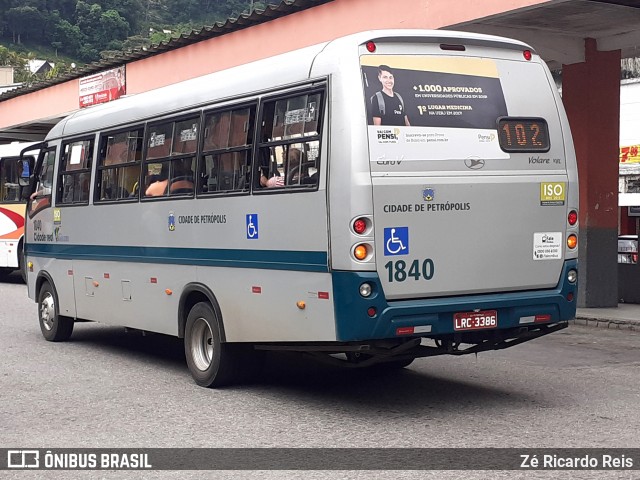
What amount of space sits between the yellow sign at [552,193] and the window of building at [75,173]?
18.9 feet

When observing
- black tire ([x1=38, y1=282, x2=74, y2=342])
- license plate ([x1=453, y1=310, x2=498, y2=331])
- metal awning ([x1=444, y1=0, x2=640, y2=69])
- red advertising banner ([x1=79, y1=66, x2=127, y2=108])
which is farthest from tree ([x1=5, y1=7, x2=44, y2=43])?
license plate ([x1=453, y1=310, x2=498, y2=331])

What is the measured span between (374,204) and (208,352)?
9.09ft

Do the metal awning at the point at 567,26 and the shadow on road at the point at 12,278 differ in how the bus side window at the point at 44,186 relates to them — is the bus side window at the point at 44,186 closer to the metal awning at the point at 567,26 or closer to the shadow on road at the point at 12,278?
the metal awning at the point at 567,26

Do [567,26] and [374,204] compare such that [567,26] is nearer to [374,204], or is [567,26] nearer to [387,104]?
[387,104]

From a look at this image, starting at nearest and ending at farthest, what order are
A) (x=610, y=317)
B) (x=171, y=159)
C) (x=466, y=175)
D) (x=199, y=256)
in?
1. (x=466, y=175)
2. (x=199, y=256)
3. (x=171, y=159)
4. (x=610, y=317)

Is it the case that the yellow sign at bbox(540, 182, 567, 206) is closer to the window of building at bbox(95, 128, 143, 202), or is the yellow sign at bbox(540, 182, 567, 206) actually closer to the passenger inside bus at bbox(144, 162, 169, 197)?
the passenger inside bus at bbox(144, 162, 169, 197)

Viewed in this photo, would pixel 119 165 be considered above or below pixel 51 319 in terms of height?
above

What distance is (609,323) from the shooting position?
1440cm

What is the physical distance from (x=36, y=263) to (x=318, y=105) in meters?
6.74

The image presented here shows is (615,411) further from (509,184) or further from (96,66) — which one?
(96,66)

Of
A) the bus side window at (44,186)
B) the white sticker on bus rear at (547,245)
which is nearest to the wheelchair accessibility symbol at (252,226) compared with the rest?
the white sticker on bus rear at (547,245)

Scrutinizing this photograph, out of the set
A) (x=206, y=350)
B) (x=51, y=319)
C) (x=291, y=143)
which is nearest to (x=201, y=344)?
(x=206, y=350)

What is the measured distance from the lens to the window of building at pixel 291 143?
8156 mm

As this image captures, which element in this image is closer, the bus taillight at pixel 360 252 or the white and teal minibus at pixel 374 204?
the bus taillight at pixel 360 252
